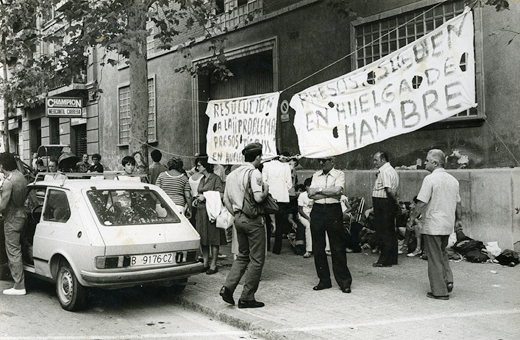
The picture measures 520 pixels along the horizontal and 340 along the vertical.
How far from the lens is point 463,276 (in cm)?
762

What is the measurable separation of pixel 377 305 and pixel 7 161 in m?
5.32

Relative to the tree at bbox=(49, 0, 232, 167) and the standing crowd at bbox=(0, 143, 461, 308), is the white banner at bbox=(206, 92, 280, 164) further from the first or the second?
the tree at bbox=(49, 0, 232, 167)

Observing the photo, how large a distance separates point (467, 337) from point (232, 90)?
40.0ft

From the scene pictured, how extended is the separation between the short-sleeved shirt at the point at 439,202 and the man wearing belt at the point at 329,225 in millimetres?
1119

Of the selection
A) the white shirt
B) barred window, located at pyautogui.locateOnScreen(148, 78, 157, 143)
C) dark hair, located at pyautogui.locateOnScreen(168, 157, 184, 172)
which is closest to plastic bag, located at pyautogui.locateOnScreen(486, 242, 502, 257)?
the white shirt

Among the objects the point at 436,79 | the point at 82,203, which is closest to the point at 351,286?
the point at 436,79

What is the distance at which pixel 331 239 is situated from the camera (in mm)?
7000

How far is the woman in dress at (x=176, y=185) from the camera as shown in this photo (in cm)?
873

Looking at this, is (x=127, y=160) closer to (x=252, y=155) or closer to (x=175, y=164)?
(x=175, y=164)

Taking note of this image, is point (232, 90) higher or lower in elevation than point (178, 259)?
higher

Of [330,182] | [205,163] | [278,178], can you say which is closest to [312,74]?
[278,178]

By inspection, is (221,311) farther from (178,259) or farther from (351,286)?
(351,286)

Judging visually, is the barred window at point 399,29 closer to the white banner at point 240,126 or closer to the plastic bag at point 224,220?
the white banner at point 240,126

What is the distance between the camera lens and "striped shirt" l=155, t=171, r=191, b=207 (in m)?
8.73
